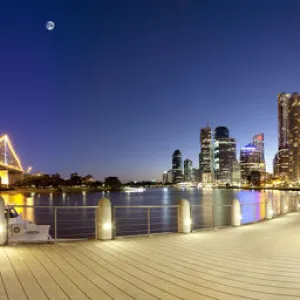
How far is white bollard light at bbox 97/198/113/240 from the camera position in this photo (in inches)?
343

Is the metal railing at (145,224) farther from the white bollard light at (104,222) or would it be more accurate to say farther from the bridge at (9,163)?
the bridge at (9,163)

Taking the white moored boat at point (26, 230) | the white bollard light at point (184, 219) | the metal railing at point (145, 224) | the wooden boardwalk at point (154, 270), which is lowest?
the metal railing at point (145, 224)

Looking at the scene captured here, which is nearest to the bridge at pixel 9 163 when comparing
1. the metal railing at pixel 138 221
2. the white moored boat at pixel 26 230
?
the metal railing at pixel 138 221

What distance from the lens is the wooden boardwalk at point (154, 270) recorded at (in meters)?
4.68

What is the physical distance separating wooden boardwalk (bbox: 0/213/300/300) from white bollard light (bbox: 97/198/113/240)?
13.2 inches

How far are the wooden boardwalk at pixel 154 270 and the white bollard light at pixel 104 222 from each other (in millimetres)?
335

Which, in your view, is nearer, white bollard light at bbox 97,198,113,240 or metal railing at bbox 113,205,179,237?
white bollard light at bbox 97,198,113,240

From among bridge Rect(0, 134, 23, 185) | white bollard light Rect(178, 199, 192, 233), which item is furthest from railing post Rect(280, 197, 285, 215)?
bridge Rect(0, 134, 23, 185)

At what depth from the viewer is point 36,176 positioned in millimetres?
147000

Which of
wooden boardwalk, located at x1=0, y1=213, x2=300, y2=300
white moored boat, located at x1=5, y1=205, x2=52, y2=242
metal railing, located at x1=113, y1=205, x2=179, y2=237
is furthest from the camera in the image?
metal railing, located at x1=113, y1=205, x2=179, y2=237

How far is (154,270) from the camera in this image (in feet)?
19.1

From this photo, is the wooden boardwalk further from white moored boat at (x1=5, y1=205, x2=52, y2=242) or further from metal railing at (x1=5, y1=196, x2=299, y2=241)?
white moored boat at (x1=5, y1=205, x2=52, y2=242)

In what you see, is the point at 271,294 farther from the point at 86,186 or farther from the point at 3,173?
the point at 86,186

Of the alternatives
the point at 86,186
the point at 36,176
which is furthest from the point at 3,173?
the point at 86,186
